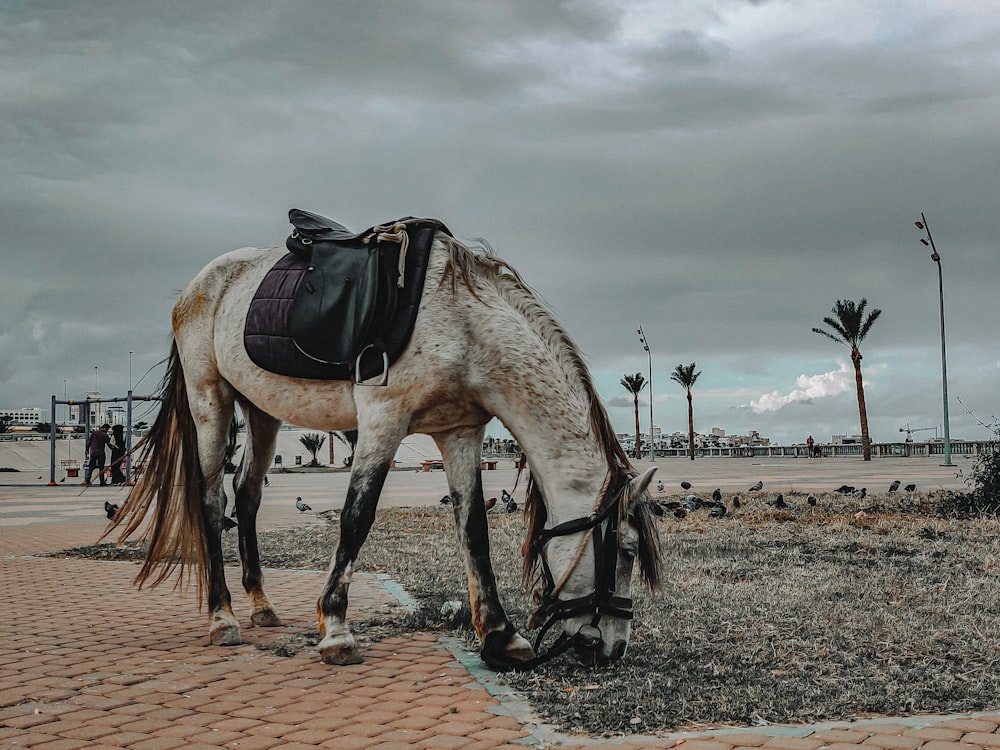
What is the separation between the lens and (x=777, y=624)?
5.23 m

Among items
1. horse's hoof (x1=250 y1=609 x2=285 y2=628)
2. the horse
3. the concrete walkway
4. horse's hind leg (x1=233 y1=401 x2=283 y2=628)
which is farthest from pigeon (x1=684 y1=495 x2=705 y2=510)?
the horse

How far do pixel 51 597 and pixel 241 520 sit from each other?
7.04 feet

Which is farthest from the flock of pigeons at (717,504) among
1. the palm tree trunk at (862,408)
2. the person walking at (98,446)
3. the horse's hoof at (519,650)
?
the palm tree trunk at (862,408)

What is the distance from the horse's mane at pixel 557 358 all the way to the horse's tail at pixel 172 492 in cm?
211

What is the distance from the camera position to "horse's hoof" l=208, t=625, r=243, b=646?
16.6ft

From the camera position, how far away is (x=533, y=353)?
4547mm

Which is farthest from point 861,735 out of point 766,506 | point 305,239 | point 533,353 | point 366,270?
point 766,506

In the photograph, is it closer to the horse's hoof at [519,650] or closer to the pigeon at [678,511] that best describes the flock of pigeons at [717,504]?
A: the pigeon at [678,511]

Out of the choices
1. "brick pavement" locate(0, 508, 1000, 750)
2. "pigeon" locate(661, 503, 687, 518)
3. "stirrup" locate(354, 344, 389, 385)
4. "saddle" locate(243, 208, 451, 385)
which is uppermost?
"saddle" locate(243, 208, 451, 385)

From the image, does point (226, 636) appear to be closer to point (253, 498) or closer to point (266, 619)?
point (266, 619)

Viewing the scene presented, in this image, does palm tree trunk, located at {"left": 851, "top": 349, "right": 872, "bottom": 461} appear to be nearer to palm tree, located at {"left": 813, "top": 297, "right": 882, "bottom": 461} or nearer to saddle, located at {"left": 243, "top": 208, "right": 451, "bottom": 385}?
palm tree, located at {"left": 813, "top": 297, "right": 882, "bottom": 461}

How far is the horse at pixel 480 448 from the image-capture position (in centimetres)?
421

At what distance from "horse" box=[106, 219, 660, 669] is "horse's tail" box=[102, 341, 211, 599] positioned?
24mm

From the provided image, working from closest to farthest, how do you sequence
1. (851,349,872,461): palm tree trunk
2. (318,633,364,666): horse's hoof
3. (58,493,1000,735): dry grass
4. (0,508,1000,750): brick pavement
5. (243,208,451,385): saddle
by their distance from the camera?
(0,508,1000,750): brick pavement, (58,493,1000,735): dry grass, (318,633,364,666): horse's hoof, (243,208,451,385): saddle, (851,349,872,461): palm tree trunk
